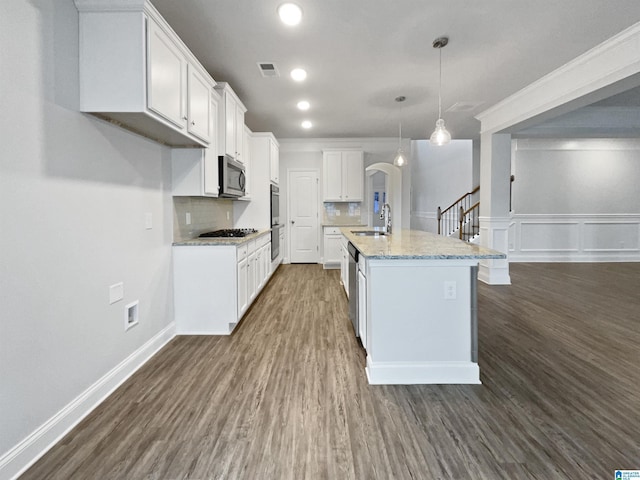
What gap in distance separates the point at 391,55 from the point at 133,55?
2.33 meters

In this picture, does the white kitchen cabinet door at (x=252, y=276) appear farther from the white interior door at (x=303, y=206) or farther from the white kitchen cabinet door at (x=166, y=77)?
the white interior door at (x=303, y=206)

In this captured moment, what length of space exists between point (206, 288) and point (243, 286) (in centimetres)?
41

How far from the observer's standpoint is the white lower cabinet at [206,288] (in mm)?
3125

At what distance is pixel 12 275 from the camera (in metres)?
1.50

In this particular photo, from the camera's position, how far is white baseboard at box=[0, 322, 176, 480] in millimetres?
1483

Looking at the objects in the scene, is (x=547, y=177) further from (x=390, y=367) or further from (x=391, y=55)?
(x=390, y=367)

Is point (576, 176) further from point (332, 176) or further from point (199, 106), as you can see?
point (199, 106)

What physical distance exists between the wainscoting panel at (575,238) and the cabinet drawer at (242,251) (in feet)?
19.2

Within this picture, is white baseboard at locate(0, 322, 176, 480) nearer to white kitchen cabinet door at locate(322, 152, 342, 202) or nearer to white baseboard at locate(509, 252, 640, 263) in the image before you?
white kitchen cabinet door at locate(322, 152, 342, 202)

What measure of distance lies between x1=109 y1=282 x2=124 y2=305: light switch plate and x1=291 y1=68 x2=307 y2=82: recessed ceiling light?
8.97 ft

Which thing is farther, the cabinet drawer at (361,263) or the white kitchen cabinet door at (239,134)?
the white kitchen cabinet door at (239,134)

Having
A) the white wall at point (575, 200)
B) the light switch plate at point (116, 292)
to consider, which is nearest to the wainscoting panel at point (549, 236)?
the white wall at point (575, 200)

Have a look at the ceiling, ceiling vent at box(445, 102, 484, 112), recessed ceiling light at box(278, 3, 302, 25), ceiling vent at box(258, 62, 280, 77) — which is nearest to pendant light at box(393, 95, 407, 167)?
the ceiling

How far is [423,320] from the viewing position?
227 cm
